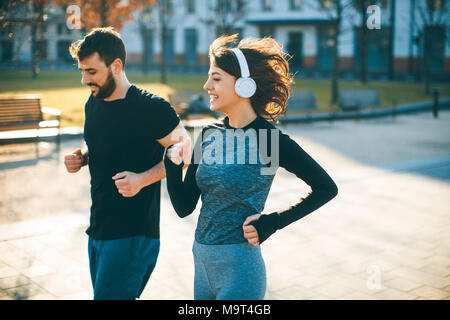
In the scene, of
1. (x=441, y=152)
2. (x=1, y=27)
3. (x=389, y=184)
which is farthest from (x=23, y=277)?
(x=441, y=152)

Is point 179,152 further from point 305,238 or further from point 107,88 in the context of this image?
point 305,238

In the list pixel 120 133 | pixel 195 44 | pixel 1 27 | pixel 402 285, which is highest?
pixel 195 44

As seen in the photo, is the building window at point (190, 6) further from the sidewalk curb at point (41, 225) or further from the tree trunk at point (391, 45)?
the sidewalk curb at point (41, 225)

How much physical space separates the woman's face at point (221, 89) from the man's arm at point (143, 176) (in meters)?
0.38

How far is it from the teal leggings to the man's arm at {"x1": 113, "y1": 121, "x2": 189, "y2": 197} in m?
0.52

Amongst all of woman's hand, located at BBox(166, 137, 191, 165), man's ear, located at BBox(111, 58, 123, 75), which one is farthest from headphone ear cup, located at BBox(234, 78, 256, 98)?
man's ear, located at BBox(111, 58, 123, 75)

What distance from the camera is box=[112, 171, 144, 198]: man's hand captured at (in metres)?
2.71

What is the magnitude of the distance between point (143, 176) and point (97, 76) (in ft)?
2.01

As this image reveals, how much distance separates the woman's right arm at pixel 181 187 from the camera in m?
2.47

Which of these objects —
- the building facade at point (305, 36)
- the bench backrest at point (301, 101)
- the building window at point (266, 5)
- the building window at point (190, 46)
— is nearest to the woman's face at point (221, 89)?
the bench backrest at point (301, 101)

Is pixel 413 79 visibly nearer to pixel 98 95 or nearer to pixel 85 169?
pixel 85 169

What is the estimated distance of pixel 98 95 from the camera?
300 cm

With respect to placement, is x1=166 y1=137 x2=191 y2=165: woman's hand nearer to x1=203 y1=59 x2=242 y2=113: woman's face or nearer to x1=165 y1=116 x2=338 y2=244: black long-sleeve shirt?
→ x1=165 y1=116 x2=338 y2=244: black long-sleeve shirt
